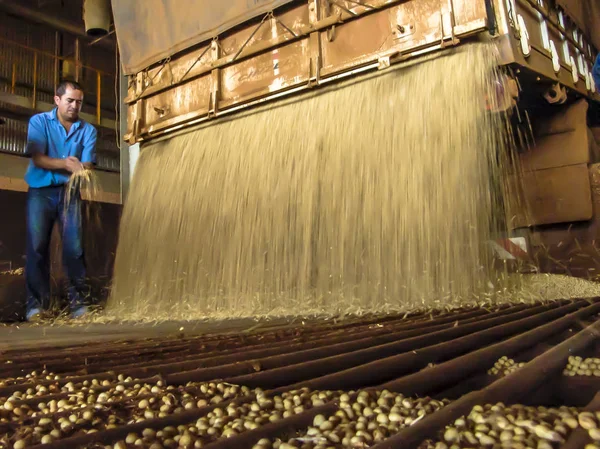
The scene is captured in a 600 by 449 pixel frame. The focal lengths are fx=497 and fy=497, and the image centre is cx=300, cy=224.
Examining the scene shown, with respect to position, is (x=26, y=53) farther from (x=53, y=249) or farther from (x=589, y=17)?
(x=589, y=17)

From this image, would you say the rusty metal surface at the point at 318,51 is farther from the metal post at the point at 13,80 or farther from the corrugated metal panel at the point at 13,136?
the corrugated metal panel at the point at 13,136

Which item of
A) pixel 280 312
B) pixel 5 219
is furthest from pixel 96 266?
pixel 280 312

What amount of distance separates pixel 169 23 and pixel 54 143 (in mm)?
1146

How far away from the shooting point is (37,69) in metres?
7.84

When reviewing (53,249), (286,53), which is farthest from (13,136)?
(286,53)

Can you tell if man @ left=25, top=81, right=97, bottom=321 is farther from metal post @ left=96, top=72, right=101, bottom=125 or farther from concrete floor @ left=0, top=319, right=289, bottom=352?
metal post @ left=96, top=72, right=101, bottom=125

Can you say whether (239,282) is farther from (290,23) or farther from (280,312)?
(290,23)

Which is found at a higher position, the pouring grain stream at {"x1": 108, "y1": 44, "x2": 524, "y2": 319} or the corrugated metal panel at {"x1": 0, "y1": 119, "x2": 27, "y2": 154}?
the corrugated metal panel at {"x1": 0, "y1": 119, "x2": 27, "y2": 154}

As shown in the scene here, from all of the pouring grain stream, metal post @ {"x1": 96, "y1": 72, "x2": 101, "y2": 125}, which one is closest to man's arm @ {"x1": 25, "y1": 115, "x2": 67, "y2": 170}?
→ the pouring grain stream

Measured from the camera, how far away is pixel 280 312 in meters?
2.29

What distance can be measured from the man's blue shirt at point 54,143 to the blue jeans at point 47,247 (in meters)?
0.08

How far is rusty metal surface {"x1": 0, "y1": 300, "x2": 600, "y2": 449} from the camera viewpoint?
0.71m

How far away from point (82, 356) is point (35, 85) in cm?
723

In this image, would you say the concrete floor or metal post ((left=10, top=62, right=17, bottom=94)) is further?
metal post ((left=10, top=62, right=17, bottom=94))
